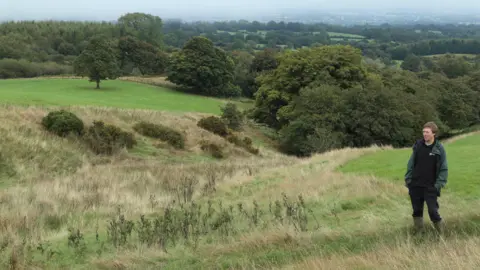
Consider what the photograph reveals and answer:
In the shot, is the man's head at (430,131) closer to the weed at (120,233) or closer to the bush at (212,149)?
the weed at (120,233)

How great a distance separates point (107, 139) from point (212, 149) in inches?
281

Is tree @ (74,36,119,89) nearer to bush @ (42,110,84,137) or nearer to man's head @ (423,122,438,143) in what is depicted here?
bush @ (42,110,84,137)

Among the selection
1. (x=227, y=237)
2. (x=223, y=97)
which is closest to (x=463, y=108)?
(x=223, y=97)

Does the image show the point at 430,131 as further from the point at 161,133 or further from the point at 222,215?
the point at 161,133

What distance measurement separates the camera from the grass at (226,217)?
6469mm

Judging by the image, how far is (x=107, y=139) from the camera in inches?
909

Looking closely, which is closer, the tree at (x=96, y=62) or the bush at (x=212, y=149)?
the bush at (x=212, y=149)

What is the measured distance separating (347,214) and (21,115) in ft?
64.2

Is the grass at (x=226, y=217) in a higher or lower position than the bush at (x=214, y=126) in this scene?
higher

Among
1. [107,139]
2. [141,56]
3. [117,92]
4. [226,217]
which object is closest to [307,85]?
[117,92]

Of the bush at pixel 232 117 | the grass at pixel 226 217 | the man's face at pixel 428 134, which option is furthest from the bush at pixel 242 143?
the man's face at pixel 428 134

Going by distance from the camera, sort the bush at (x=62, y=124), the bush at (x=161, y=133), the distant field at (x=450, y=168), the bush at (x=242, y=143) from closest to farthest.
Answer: the distant field at (x=450, y=168) → the bush at (x=62, y=124) → the bush at (x=161, y=133) → the bush at (x=242, y=143)

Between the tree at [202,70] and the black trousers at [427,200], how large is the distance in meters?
61.1

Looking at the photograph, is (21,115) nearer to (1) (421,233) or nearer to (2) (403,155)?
(2) (403,155)
